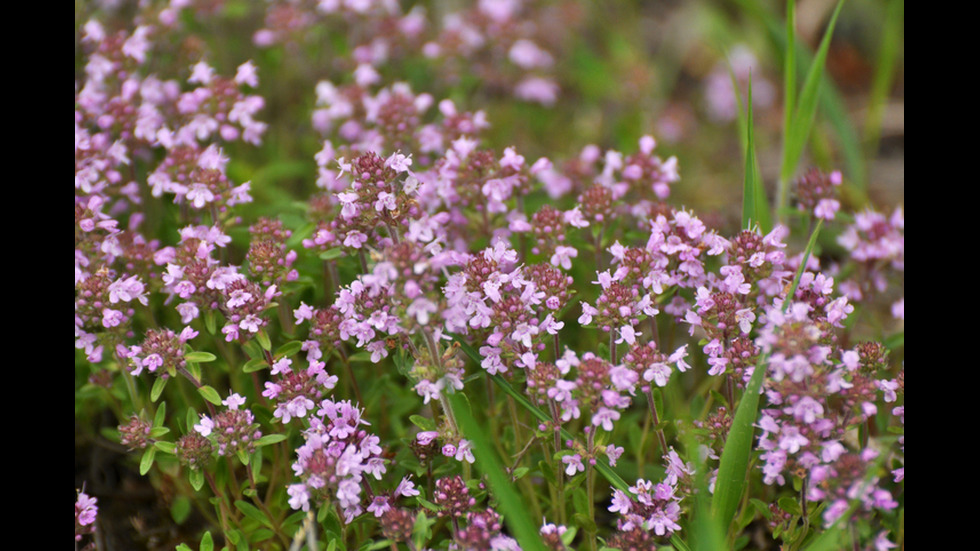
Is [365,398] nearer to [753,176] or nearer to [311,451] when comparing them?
[311,451]

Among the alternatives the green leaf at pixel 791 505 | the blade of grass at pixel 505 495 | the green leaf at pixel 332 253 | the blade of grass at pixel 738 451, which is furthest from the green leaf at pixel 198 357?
the green leaf at pixel 791 505

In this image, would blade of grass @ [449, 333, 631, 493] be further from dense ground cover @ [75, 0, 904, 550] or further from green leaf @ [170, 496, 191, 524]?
green leaf @ [170, 496, 191, 524]

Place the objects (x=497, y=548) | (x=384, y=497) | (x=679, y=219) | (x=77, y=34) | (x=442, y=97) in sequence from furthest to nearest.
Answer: (x=442, y=97) < (x=77, y=34) < (x=679, y=219) < (x=384, y=497) < (x=497, y=548)

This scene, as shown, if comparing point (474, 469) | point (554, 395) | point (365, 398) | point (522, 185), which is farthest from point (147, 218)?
point (554, 395)

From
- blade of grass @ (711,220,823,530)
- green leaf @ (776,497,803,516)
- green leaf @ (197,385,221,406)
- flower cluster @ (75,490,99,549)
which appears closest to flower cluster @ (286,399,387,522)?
green leaf @ (197,385,221,406)

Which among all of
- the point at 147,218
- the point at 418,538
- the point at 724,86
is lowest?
the point at 418,538

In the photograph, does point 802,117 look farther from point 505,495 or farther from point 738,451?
point 505,495

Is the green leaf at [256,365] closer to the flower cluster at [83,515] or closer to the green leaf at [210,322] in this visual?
the green leaf at [210,322]

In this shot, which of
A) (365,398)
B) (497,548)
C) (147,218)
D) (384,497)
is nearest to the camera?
(497,548)
